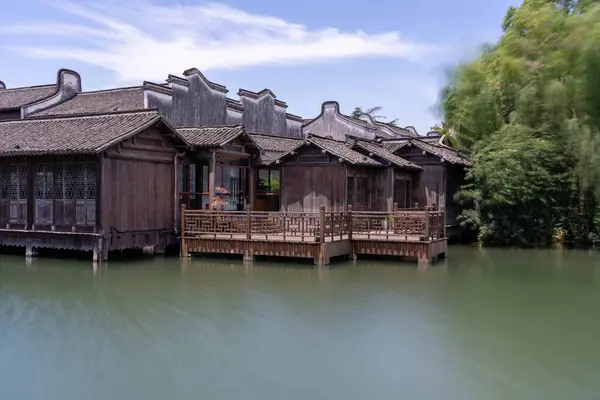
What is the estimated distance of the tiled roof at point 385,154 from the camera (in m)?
16.9

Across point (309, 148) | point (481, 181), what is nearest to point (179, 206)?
point (309, 148)

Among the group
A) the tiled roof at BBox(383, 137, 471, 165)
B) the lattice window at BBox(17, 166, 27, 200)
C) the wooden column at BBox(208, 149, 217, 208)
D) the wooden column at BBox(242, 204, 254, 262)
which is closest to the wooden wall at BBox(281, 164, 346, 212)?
the wooden column at BBox(208, 149, 217, 208)

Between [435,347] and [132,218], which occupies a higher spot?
[132,218]

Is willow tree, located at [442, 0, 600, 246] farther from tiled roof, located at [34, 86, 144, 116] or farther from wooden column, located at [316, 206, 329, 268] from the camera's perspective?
tiled roof, located at [34, 86, 144, 116]

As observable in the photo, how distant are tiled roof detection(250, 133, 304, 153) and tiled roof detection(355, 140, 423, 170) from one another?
73.8 inches

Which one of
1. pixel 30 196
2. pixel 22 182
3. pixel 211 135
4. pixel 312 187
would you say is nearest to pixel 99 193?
pixel 30 196

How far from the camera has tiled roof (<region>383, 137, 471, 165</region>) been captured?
59.3 feet

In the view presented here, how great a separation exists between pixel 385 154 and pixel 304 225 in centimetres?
463

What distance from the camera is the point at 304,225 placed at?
45.0 ft

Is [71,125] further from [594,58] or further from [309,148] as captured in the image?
[594,58]

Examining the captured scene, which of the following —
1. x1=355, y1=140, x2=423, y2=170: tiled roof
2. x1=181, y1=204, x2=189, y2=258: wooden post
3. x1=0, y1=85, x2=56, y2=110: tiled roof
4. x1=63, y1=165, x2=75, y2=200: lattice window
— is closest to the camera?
x1=63, y1=165, x2=75, y2=200: lattice window

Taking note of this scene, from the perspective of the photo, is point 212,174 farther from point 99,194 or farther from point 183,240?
point 99,194

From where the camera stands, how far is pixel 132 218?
13.5 metres

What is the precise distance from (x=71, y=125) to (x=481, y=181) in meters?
11.0
